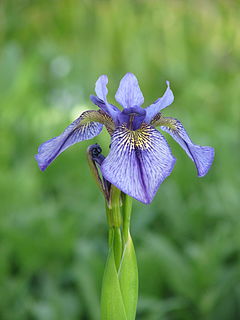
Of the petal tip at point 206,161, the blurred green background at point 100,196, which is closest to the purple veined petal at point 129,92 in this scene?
the petal tip at point 206,161

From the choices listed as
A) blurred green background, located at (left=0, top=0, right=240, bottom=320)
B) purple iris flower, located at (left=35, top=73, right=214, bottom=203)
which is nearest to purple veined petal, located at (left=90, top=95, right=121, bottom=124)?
purple iris flower, located at (left=35, top=73, right=214, bottom=203)

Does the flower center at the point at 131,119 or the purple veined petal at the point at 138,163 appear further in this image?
the flower center at the point at 131,119

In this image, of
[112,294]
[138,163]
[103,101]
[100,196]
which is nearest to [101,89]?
[103,101]

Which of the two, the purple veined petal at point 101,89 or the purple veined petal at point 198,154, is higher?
the purple veined petal at point 101,89

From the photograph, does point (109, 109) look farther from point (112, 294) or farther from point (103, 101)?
point (112, 294)

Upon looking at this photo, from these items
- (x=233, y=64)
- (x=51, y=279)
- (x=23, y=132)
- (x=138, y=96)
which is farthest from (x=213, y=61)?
(x=138, y=96)

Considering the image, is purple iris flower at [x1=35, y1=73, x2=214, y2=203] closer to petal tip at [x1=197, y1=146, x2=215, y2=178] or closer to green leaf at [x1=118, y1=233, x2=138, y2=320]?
petal tip at [x1=197, y1=146, x2=215, y2=178]

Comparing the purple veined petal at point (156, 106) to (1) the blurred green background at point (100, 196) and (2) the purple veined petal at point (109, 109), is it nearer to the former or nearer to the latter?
(2) the purple veined petal at point (109, 109)

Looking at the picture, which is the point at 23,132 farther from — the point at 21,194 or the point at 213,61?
the point at 213,61

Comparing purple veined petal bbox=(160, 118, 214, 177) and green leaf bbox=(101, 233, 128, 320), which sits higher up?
purple veined petal bbox=(160, 118, 214, 177)
